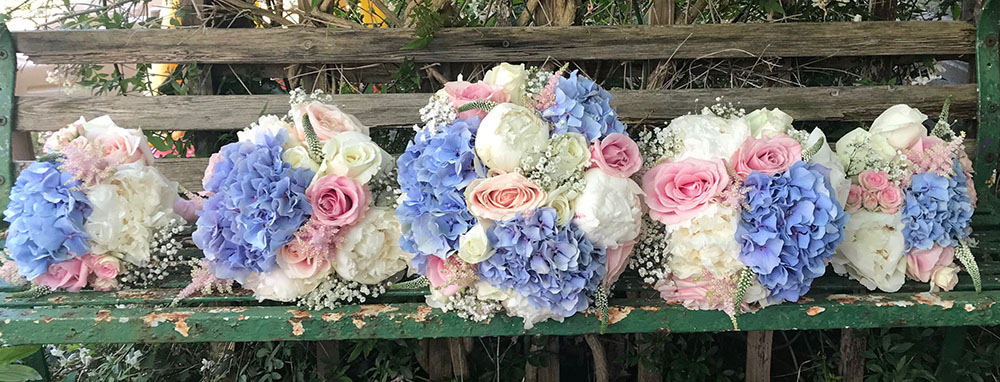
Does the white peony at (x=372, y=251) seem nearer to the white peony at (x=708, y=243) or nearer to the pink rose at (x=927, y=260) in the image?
the white peony at (x=708, y=243)

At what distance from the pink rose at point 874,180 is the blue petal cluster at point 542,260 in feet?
2.03

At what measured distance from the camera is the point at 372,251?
4.70 feet

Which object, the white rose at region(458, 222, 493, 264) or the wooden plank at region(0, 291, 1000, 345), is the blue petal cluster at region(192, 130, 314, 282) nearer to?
the wooden plank at region(0, 291, 1000, 345)

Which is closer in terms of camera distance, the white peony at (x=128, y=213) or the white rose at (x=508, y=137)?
the white rose at (x=508, y=137)

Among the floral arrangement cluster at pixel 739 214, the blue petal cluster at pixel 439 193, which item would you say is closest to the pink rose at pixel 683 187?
the floral arrangement cluster at pixel 739 214

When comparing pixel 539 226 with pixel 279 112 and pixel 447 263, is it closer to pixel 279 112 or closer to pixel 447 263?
pixel 447 263

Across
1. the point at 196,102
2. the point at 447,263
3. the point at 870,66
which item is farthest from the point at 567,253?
the point at 870,66

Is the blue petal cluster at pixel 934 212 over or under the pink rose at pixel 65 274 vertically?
over

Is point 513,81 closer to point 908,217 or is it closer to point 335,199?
point 335,199

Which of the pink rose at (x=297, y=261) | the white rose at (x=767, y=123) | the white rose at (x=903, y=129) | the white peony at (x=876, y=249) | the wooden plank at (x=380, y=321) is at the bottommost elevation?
the wooden plank at (x=380, y=321)

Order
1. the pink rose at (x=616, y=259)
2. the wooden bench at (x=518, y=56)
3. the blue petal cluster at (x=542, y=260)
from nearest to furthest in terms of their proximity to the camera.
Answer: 1. the blue petal cluster at (x=542, y=260)
2. the pink rose at (x=616, y=259)
3. the wooden bench at (x=518, y=56)

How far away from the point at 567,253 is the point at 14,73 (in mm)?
1642

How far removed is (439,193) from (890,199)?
940 mm

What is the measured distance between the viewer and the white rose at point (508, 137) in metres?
1.32
